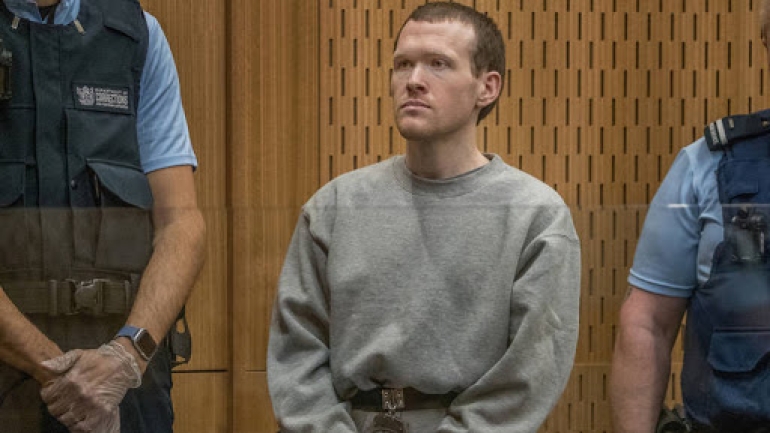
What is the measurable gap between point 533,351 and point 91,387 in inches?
22.6

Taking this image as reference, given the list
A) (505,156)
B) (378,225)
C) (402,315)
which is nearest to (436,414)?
(402,315)

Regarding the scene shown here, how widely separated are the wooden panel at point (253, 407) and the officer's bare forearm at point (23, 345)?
257mm

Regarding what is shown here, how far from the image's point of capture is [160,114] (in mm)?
1824

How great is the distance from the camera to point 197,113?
6.45ft

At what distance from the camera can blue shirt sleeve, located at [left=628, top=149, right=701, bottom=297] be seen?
1.72m

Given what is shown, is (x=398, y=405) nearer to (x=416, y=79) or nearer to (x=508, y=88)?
(x=416, y=79)

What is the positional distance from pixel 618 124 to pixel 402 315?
0.64 m

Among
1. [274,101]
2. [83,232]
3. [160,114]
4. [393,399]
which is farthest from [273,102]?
[393,399]

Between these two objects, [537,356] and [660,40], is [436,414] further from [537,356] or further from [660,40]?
[660,40]

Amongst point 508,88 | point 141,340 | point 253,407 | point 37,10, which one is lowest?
point 253,407

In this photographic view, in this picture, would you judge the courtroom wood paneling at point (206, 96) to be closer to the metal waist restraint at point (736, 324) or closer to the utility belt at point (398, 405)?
the utility belt at point (398, 405)

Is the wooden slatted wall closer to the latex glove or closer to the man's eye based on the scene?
the man's eye

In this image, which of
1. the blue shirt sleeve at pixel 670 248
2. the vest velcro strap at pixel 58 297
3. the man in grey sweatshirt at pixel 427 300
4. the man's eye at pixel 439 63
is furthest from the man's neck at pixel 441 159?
the vest velcro strap at pixel 58 297

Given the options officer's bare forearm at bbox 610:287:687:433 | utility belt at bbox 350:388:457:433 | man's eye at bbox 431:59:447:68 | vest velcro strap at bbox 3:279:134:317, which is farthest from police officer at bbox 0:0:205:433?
officer's bare forearm at bbox 610:287:687:433
